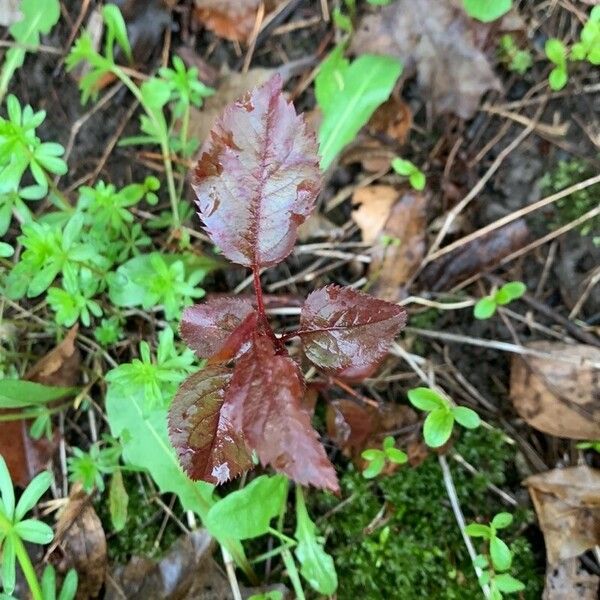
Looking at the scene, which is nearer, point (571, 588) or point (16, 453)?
point (571, 588)

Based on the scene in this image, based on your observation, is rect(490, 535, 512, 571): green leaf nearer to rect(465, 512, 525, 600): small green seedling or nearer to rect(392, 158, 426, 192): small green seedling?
rect(465, 512, 525, 600): small green seedling

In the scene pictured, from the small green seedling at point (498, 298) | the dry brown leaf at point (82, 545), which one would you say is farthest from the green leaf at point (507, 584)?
the dry brown leaf at point (82, 545)

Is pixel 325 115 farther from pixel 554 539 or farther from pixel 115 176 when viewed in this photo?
pixel 554 539

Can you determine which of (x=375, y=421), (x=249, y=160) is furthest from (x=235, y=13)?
(x=375, y=421)

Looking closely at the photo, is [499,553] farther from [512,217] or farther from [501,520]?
[512,217]

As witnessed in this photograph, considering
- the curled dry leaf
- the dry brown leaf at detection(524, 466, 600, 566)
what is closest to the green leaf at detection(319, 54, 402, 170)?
the curled dry leaf

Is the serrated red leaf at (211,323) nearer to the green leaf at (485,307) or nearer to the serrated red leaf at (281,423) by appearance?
the serrated red leaf at (281,423)
